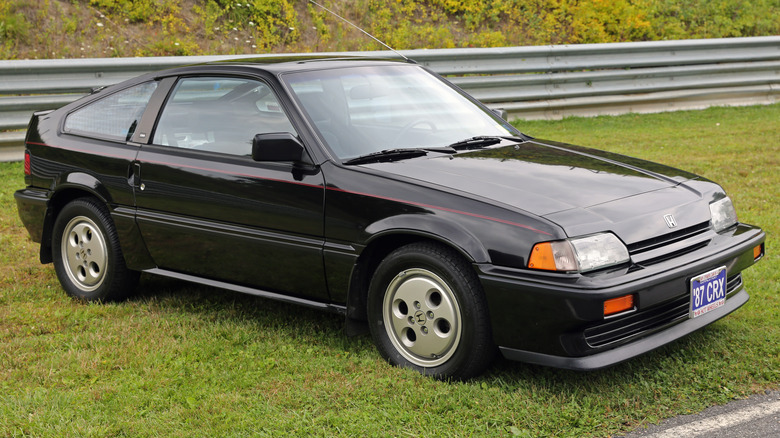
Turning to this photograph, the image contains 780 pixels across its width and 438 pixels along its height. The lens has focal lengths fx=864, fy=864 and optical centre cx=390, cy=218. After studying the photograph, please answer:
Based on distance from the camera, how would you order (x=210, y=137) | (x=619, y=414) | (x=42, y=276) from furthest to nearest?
1. (x=42, y=276)
2. (x=210, y=137)
3. (x=619, y=414)

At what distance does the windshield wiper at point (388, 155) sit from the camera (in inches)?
171

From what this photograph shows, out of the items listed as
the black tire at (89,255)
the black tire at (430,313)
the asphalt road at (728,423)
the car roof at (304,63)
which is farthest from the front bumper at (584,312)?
the black tire at (89,255)

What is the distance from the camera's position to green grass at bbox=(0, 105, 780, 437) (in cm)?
359

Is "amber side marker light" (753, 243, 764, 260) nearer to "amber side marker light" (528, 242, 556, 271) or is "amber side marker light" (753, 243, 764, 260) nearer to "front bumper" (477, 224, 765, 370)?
"front bumper" (477, 224, 765, 370)

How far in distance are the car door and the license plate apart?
1772mm

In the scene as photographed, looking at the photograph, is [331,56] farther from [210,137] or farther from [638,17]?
[638,17]

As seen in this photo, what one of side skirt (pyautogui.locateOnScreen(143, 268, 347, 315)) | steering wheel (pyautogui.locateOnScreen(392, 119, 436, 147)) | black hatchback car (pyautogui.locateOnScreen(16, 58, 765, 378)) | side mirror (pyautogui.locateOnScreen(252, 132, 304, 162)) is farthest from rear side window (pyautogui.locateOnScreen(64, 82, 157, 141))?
steering wheel (pyautogui.locateOnScreen(392, 119, 436, 147))

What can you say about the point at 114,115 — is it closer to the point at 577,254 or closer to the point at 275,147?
the point at 275,147

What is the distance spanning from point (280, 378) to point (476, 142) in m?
1.68

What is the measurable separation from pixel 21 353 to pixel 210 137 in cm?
152

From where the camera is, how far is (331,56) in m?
5.35

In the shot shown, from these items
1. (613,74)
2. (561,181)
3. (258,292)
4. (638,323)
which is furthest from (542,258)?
(613,74)

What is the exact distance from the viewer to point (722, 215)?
434cm

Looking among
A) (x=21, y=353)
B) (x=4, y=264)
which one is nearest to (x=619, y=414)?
(x=21, y=353)
